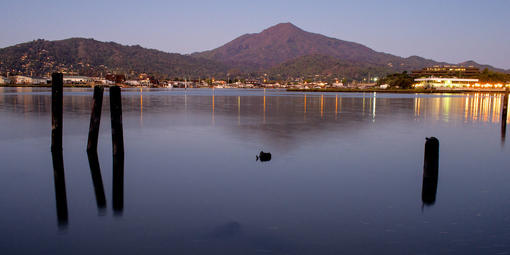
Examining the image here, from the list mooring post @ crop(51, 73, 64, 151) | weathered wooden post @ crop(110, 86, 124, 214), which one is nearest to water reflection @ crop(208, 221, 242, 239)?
weathered wooden post @ crop(110, 86, 124, 214)

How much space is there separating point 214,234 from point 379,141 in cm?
1684

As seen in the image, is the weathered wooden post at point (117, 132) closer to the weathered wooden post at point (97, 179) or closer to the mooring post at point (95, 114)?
the weathered wooden post at point (97, 179)

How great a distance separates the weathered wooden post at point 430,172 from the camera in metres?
11.2

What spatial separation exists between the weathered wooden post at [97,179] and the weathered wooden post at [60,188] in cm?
85

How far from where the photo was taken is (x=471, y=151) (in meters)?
20.4

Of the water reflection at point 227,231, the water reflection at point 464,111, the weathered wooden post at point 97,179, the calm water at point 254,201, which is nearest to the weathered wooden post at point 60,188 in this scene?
the calm water at point 254,201

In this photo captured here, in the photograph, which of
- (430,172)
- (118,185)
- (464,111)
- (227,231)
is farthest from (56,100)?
(464,111)

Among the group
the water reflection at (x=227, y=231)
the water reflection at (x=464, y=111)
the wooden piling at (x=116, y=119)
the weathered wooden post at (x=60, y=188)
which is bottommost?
the water reflection at (x=227, y=231)

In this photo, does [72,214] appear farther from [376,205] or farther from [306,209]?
[376,205]

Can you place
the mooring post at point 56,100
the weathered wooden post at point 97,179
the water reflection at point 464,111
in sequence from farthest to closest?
the water reflection at point 464,111, the mooring post at point 56,100, the weathered wooden post at point 97,179

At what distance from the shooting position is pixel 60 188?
12234mm

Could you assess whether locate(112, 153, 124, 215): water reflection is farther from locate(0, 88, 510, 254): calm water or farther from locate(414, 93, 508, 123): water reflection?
locate(414, 93, 508, 123): water reflection

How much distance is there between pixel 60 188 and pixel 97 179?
1283 millimetres

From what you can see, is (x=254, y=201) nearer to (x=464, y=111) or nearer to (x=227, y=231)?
(x=227, y=231)
